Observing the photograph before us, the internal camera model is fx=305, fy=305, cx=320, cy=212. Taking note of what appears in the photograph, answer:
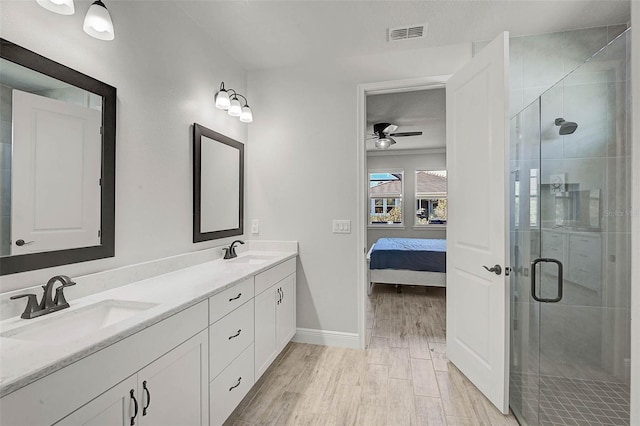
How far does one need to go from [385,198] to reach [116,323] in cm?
648

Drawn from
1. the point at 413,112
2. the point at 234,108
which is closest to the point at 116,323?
the point at 234,108

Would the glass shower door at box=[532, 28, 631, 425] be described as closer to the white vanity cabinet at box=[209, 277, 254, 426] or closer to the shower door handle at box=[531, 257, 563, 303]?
the shower door handle at box=[531, 257, 563, 303]

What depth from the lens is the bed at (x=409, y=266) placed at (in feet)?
14.1

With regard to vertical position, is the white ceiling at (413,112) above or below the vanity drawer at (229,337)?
above

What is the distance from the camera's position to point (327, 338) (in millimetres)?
2840

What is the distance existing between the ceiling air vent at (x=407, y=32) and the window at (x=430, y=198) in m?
4.73

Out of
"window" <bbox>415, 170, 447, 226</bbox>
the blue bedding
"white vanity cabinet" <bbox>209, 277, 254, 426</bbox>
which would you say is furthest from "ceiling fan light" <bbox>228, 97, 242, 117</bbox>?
"window" <bbox>415, 170, 447, 226</bbox>

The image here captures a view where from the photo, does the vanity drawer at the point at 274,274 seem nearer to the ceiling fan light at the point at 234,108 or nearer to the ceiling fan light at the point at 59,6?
the ceiling fan light at the point at 234,108

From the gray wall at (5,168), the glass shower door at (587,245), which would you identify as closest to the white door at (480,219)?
the glass shower door at (587,245)

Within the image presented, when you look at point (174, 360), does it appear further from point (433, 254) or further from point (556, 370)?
point (433, 254)

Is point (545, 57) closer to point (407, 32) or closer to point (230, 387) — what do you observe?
point (407, 32)

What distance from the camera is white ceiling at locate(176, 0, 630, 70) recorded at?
2.02 metres

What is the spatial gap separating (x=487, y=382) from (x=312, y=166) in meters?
2.13

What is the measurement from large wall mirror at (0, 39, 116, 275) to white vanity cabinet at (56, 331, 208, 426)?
65 cm
